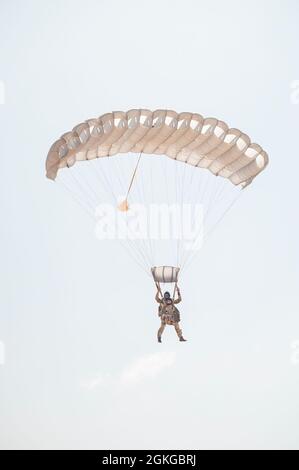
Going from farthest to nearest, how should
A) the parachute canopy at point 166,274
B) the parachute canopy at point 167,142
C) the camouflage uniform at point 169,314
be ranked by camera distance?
the parachute canopy at point 166,274 → the camouflage uniform at point 169,314 → the parachute canopy at point 167,142

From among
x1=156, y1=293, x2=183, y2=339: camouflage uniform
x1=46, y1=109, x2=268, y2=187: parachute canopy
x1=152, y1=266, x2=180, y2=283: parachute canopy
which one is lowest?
x1=156, y1=293, x2=183, y2=339: camouflage uniform

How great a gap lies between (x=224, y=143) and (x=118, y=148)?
9.45 ft

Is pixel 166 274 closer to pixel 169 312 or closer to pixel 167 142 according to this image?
pixel 169 312

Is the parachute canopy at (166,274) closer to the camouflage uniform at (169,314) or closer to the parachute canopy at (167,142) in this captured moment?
the camouflage uniform at (169,314)

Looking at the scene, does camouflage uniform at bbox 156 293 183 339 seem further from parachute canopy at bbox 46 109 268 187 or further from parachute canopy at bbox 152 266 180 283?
parachute canopy at bbox 46 109 268 187

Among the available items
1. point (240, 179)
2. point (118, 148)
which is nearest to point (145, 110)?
point (118, 148)

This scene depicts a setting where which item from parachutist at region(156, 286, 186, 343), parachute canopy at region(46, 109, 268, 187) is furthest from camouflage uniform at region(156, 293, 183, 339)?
parachute canopy at region(46, 109, 268, 187)

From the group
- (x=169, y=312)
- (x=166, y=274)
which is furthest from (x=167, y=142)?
(x=169, y=312)

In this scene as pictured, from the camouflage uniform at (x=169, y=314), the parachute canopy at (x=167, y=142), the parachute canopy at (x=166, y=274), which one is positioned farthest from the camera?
the parachute canopy at (x=166, y=274)

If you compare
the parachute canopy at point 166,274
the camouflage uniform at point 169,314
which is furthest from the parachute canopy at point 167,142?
the camouflage uniform at point 169,314

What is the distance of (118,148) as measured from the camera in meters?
20.7

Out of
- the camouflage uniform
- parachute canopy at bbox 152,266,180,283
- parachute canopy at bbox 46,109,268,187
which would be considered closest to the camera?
parachute canopy at bbox 46,109,268,187
